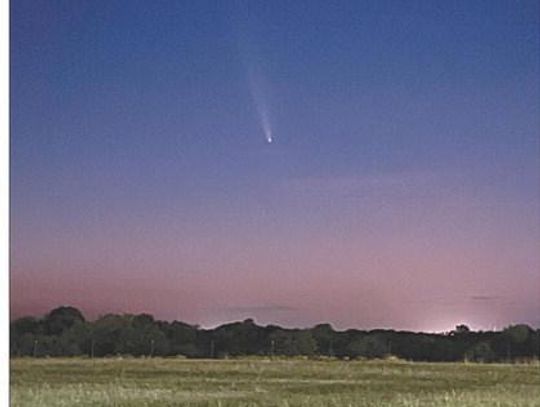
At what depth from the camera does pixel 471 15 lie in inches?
109

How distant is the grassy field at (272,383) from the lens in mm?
2631

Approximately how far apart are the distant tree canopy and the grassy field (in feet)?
0.09

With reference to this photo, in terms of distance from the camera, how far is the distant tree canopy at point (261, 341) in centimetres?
272

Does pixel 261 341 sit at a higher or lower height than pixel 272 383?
higher

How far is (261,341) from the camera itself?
2754 mm

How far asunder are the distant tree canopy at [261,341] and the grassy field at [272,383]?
0.09 ft

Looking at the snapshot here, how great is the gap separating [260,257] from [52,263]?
526mm

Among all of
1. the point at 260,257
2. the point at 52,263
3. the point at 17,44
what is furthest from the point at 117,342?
the point at 17,44

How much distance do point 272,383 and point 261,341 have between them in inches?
5.1

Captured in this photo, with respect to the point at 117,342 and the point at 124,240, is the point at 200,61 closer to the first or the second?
the point at 124,240

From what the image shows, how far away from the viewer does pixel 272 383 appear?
267 centimetres

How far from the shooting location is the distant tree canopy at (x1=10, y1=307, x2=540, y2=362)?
8.92ft

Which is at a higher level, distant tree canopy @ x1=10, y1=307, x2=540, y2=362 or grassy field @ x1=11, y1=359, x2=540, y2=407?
distant tree canopy @ x1=10, y1=307, x2=540, y2=362

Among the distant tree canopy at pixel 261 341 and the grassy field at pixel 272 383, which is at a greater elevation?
the distant tree canopy at pixel 261 341
